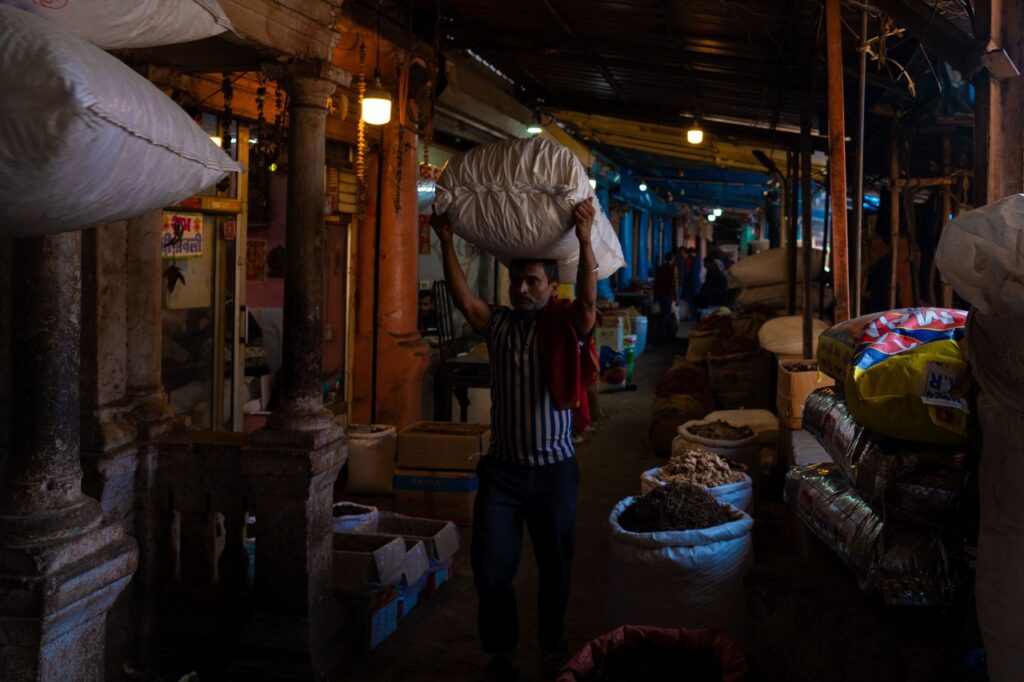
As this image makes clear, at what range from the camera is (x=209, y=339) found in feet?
24.0

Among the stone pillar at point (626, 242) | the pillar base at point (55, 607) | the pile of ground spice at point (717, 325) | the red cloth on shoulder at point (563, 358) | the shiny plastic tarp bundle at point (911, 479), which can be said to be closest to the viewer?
the pillar base at point (55, 607)

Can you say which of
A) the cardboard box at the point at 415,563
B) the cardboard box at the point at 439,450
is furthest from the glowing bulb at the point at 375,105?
the cardboard box at the point at 415,563

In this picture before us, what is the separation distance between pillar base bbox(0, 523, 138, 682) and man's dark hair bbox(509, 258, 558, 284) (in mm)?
2201

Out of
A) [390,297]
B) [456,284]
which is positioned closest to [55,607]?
[456,284]

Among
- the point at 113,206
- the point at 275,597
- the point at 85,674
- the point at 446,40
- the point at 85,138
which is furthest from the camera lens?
the point at 446,40

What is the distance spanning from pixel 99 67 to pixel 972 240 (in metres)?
2.27

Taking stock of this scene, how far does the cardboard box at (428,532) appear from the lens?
5.73 m

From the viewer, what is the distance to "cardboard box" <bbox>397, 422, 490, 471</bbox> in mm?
6871

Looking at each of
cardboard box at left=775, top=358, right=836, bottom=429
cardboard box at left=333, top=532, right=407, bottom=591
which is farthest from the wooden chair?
cardboard box at left=333, top=532, right=407, bottom=591

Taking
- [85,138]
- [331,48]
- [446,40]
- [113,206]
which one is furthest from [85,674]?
[446,40]

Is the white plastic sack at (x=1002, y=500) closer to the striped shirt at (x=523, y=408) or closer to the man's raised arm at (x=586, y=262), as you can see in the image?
the man's raised arm at (x=586, y=262)

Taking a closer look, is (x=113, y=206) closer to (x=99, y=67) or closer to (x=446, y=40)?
(x=99, y=67)

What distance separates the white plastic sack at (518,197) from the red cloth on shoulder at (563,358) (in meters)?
0.34

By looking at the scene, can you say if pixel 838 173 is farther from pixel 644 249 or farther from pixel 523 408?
pixel 644 249
